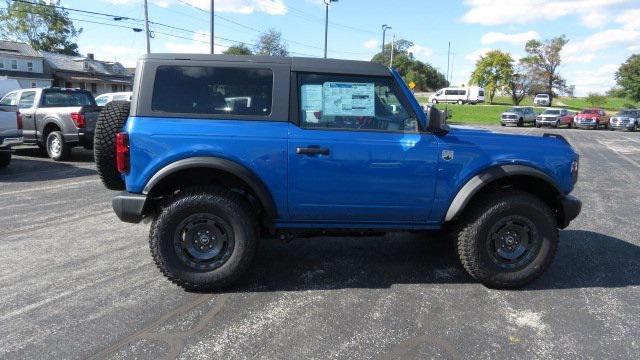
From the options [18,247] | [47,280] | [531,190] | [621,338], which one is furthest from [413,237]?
[18,247]

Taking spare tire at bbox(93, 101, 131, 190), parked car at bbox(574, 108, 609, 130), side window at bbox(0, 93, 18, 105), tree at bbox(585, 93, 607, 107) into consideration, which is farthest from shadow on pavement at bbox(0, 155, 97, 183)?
tree at bbox(585, 93, 607, 107)

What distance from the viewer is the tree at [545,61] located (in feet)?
262

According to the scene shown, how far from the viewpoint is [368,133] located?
3949 mm

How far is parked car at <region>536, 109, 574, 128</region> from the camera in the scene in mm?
37062

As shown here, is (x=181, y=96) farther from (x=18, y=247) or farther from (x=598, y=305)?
(x=598, y=305)

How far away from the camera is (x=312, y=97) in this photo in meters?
4.00

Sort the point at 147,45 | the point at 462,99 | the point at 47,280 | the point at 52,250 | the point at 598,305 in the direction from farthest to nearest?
the point at 462,99 < the point at 147,45 < the point at 52,250 < the point at 47,280 < the point at 598,305

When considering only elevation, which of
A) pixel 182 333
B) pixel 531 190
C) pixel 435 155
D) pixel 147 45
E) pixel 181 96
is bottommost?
pixel 182 333

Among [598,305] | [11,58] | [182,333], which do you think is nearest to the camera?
[182,333]

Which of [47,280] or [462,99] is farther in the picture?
[462,99]

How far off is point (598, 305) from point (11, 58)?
2563 inches

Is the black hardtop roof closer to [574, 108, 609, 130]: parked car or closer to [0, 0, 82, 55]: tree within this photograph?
[574, 108, 609, 130]: parked car

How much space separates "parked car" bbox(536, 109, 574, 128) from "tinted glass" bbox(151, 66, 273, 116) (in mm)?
37866

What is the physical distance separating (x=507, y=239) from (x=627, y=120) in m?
37.4
